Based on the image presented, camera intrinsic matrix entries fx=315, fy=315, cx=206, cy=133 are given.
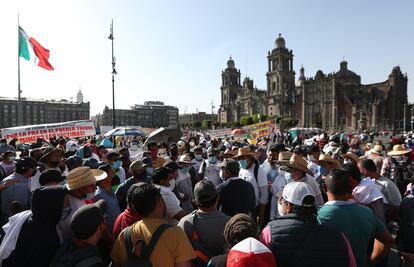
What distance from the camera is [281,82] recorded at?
99.3 m

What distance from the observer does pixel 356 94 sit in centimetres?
8806

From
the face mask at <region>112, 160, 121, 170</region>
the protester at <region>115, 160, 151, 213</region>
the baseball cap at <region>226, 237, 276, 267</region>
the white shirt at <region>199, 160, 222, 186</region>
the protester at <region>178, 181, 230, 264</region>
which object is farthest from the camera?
the white shirt at <region>199, 160, 222, 186</region>

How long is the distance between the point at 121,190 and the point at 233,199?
1759 millimetres

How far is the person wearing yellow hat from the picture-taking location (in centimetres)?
722

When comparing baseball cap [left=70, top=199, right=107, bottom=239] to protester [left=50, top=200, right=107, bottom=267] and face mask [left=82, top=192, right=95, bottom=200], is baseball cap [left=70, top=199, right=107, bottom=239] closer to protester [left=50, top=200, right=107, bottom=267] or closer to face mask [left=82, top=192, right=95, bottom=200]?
protester [left=50, top=200, right=107, bottom=267]

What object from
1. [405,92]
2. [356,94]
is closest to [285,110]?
[356,94]

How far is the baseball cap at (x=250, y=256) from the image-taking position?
2244 mm

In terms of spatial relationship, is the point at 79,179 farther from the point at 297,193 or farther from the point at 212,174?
the point at 212,174

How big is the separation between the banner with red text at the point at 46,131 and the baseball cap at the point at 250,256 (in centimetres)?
1442

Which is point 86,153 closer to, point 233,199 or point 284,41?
point 233,199

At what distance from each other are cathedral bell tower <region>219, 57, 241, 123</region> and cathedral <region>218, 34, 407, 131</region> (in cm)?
900

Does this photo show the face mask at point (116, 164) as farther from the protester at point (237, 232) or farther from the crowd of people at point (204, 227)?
the protester at point (237, 232)

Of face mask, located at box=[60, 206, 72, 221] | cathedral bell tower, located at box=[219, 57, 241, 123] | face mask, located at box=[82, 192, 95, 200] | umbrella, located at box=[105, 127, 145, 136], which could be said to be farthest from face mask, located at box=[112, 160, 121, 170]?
cathedral bell tower, located at box=[219, 57, 241, 123]

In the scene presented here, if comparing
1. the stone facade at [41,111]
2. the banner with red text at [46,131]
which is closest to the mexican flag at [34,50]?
the banner with red text at [46,131]
